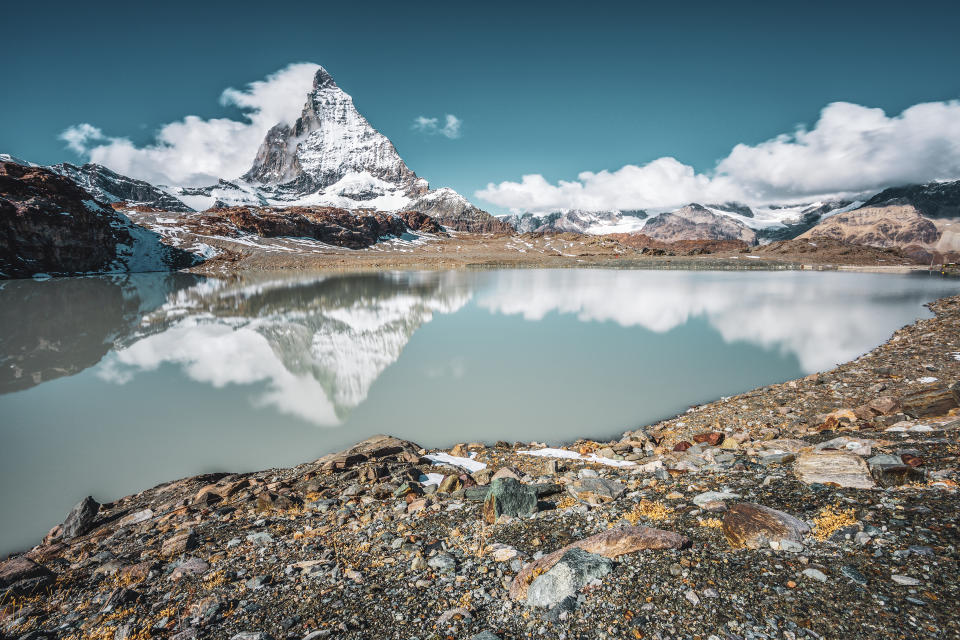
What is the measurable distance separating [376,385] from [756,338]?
65.0 feet

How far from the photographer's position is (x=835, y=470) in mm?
6094

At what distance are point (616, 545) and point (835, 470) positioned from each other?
3.71m

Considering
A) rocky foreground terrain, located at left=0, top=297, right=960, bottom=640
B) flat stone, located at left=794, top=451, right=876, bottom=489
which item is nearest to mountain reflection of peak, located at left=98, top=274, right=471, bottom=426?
rocky foreground terrain, located at left=0, top=297, right=960, bottom=640

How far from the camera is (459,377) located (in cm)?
1662

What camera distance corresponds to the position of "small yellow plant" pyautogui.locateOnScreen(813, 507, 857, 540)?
4699 millimetres

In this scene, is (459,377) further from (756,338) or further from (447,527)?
(756,338)

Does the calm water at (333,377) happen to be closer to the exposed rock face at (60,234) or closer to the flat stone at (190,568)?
the flat stone at (190,568)

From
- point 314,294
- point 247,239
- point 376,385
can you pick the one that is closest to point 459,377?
point 376,385

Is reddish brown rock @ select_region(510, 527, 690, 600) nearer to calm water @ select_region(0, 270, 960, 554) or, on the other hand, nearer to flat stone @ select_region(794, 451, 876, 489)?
flat stone @ select_region(794, 451, 876, 489)

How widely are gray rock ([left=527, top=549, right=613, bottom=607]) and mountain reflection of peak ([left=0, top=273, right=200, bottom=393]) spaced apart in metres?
20.3

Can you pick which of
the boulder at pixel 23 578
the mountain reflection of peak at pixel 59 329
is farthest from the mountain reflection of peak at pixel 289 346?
the boulder at pixel 23 578

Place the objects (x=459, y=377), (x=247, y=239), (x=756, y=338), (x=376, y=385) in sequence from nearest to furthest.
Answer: (x=376, y=385) < (x=459, y=377) < (x=756, y=338) < (x=247, y=239)

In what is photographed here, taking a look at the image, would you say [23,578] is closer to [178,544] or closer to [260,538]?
[178,544]

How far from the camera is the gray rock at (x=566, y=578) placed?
172 inches
